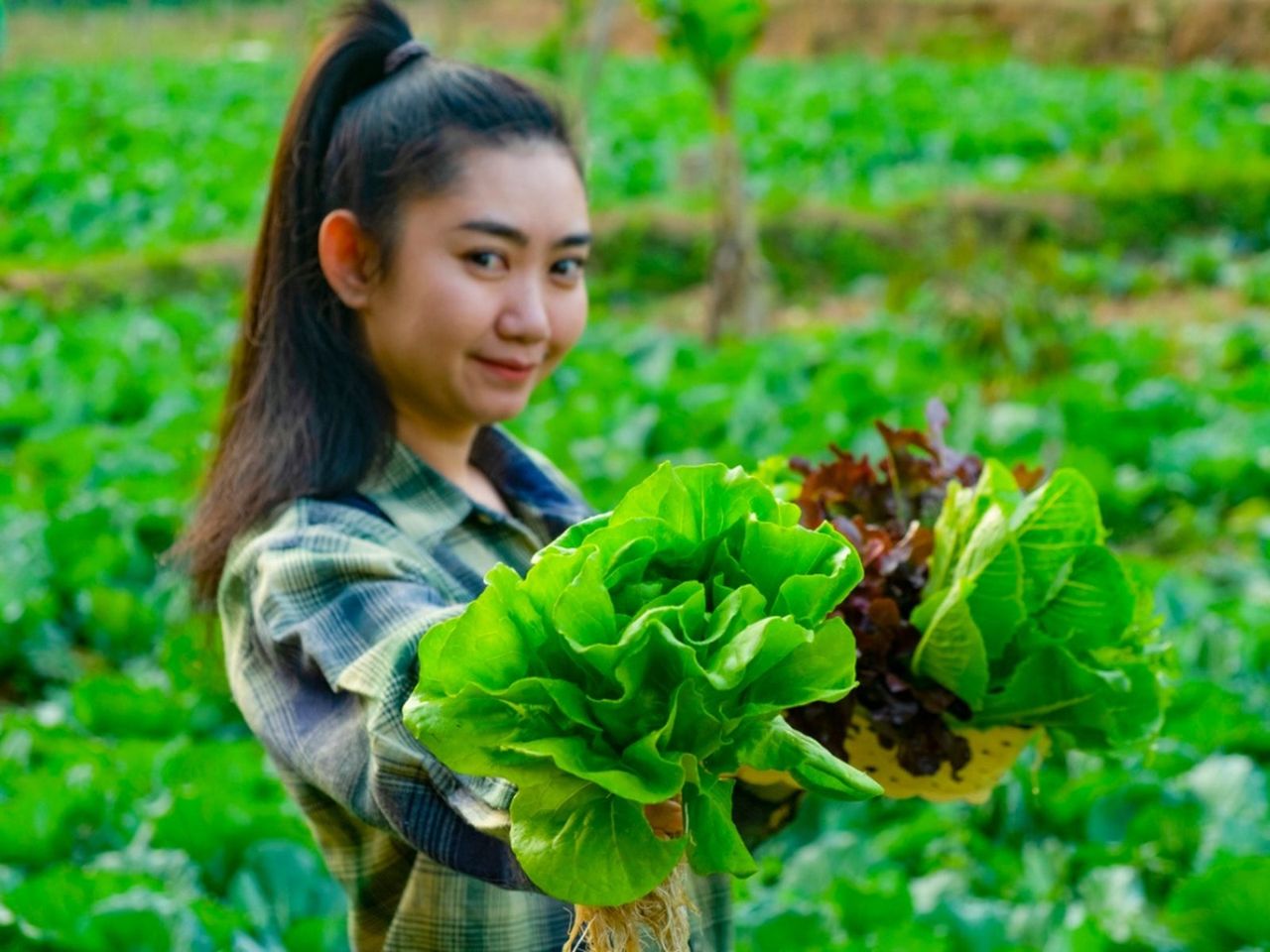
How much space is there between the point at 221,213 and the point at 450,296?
32.9 feet

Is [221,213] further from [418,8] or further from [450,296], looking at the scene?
[418,8]

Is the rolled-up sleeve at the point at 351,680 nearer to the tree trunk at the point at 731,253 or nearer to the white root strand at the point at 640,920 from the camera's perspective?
the white root strand at the point at 640,920

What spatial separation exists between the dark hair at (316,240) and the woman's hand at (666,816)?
0.73 metres

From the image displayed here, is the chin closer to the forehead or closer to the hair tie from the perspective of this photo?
the forehead

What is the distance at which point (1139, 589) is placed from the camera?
5.90ft

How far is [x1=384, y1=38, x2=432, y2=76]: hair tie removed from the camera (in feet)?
6.71

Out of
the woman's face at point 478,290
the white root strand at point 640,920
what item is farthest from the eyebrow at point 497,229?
the white root strand at point 640,920

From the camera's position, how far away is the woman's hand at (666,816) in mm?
1190

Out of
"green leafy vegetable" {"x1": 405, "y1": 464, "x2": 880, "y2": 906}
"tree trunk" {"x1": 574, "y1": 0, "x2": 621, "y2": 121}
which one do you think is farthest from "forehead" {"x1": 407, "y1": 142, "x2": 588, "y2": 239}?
"tree trunk" {"x1": 574, "y1": 0, "x2": 621, "y2": 121}

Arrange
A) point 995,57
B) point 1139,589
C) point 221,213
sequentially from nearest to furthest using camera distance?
1. point 1139,589
2. point 221,213
3. point 995,57

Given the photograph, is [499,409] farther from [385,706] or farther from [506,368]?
[385,706]

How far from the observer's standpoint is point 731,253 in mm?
8172

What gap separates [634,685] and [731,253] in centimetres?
718

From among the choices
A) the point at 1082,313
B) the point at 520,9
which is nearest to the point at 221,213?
the point at 1082,313
